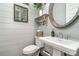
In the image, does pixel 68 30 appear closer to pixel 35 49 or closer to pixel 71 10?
pixel 71 10

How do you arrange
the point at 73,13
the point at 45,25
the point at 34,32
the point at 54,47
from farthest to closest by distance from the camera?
1. the point at 45,25
2. the point at 34,32
3. the point at 73,13
4. the point at 54,47

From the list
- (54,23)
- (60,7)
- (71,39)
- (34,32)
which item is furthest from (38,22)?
(71,39)

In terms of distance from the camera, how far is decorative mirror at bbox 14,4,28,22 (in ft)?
3.83

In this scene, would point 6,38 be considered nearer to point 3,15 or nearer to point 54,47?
point 3,15

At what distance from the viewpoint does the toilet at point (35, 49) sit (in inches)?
47.6

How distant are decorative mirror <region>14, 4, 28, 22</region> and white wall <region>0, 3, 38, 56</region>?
0.04 m

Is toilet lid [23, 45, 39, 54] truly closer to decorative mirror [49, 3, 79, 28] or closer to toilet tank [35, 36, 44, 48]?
toilet tank [35, 36, 44, 48]

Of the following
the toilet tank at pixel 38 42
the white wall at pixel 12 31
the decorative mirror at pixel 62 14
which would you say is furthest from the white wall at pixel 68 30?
the white wall at pixel 12 31

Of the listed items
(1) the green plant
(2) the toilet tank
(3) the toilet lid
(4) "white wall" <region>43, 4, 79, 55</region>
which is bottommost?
(3) the toilet lid

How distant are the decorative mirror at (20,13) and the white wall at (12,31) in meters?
0.04

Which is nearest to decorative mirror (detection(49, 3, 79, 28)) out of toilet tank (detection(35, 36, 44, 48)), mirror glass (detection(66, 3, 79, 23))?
mirror glass (detection(66, 3, 79, 23))

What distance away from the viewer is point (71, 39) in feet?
3.98

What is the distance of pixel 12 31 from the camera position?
1157mm

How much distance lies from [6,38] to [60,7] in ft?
3.19
